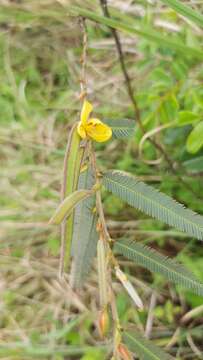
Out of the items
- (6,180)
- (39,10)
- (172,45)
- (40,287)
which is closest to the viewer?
(172,45)

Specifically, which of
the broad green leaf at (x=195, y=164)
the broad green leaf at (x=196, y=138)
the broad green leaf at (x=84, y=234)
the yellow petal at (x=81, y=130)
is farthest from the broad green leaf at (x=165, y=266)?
the broad green leaf at (x=195, y=164)

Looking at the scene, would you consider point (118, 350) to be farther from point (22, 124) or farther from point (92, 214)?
point (22, 124)

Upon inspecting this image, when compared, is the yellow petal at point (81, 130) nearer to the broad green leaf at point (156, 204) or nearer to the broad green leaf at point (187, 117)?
the broad green leaf at point (156, 204)

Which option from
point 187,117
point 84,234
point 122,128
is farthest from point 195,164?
point 84,234

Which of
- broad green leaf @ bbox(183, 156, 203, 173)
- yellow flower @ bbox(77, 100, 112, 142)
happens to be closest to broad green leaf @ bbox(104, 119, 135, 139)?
yellow flower @ bbox(77, 100, 112, 142)

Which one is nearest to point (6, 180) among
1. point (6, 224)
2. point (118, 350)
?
point (6, 224)

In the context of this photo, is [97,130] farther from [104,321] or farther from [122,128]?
[104,321]

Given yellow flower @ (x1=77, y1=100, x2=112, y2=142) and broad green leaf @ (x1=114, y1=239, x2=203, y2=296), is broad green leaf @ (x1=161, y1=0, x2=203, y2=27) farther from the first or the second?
broad green leaf @ (x1=114, y1=239, x2=203, y2=296)
